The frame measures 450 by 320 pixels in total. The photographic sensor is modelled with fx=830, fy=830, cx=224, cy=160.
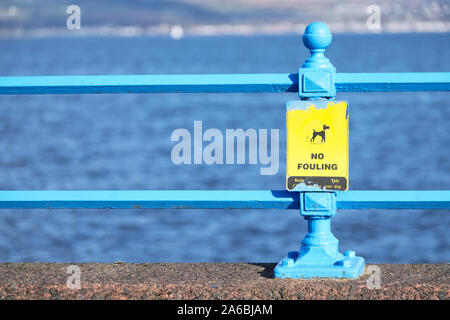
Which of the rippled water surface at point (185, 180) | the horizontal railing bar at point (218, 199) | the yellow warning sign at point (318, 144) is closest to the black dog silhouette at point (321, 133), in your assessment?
the yellow warning sign at point (318, 144)

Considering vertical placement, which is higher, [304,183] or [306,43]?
[306,43]

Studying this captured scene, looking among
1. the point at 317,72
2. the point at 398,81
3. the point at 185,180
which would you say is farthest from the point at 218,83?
the point at 185,180

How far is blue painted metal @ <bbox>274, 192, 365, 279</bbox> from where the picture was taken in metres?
3.28

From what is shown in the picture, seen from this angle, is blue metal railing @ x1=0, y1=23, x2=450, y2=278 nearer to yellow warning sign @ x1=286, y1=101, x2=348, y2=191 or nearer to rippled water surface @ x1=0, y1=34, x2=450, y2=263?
yellow warning sign @ x1=286, y1=101, x2=348, y2=191

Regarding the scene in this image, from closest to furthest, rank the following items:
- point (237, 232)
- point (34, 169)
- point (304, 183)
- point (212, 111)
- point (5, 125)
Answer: point (304, 183), point (237, 232), point (34, 169), point (5, 125), point (212, 111)

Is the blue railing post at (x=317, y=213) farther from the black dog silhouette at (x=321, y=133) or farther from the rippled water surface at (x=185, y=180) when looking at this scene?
the rippled water surface at (x=185, y=180)

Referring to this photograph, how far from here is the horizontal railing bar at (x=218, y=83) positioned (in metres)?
3.23

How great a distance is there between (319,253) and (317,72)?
719mm

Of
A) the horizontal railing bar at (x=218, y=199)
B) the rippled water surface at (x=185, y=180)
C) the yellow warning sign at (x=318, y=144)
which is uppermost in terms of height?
the rippled water surface at (x=185, y=180)

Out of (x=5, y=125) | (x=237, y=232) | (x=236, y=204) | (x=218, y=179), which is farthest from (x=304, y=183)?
(x=5, y=125)

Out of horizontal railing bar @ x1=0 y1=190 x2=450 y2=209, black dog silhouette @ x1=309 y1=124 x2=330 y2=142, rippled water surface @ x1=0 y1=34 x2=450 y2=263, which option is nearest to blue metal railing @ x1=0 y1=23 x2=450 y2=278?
horizontal railing bar @ x1=0 y1=190 x2=450 y2=209

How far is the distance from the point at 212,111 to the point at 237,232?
21.4 meters

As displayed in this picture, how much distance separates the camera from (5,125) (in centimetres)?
2834
